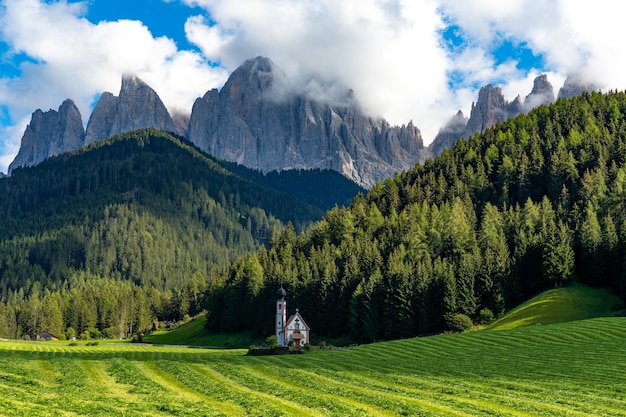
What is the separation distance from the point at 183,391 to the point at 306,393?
20.3 ft

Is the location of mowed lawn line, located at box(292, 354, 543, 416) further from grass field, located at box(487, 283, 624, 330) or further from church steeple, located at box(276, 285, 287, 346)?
church steeple, located at box(276, 285, 287, 346)

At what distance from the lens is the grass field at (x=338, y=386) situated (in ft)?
81.0

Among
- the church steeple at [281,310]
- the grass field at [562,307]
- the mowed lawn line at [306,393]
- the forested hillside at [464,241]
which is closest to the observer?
the mowed lawn line at [306,393]

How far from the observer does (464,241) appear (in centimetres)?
10844

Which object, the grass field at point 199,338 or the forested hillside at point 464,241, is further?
the grass field at point 199,338

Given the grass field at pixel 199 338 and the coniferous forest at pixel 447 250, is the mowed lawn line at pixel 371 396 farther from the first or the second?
the grass field at pixel 199 338

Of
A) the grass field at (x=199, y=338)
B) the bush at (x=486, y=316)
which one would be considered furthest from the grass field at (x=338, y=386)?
the grass field at (x=199, y=338)

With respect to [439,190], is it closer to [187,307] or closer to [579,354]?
[187,307]

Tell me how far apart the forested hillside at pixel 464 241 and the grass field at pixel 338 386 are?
1689 inches

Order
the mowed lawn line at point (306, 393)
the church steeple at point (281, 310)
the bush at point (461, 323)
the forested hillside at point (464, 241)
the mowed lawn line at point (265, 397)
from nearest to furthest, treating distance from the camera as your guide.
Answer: the mowed lawn line at point (265, 397) → the mowed lawn line at point (306, 393) → the bush at point (461, 323) → the forested hillside at point (464, 241) → the church steeple at point (281, 310)

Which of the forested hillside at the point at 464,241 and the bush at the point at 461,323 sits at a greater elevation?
the forested hillside at the point at 464,241

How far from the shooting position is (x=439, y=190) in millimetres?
144250

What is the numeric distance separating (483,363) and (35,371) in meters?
29.3

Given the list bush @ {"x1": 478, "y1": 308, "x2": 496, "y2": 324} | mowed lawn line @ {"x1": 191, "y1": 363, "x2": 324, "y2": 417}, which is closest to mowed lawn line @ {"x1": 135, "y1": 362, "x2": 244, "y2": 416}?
mowed lawn line @ {"x1": 191, "y1": 363, "x2": 324, "y2": 417}
